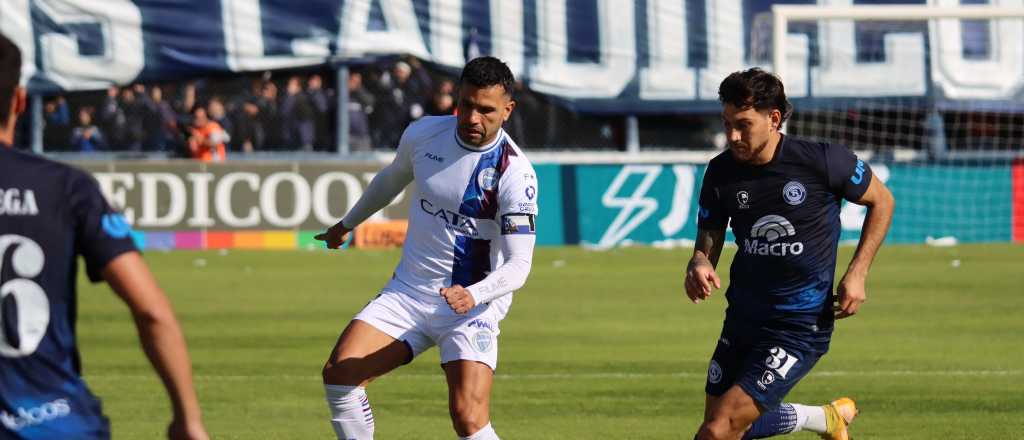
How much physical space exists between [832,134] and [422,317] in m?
19.0

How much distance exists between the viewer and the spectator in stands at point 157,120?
25.8m

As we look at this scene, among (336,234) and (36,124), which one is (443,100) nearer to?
(36,124)

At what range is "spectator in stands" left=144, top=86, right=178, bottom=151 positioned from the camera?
2580 centimetres

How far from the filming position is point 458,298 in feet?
23.4

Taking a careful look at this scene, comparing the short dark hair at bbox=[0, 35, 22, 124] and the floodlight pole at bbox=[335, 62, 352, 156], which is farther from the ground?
the short dark hair at bbox=[0, 35, 22, 124]

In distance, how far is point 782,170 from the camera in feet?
24.2

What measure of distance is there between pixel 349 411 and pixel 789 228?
2118 millimetres

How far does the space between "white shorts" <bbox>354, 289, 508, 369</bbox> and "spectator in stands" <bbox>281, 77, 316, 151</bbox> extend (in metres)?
17.7

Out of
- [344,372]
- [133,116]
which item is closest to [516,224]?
[344,372]

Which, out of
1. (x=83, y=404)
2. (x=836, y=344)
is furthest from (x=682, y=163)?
(x=83, y=404)

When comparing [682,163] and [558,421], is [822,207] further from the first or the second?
[682,163]

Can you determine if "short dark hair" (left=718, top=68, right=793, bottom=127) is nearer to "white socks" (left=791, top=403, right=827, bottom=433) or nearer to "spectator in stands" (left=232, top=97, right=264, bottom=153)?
"white socks" (left=791, top=403, right=827, bottom=433)

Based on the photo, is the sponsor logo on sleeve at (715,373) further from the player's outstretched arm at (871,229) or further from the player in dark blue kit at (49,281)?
the player in dark blue kit at (49,281)

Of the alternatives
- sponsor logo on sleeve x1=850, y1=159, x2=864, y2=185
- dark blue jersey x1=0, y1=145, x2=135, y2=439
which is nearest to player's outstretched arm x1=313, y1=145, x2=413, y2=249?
sponsor logo on sleeve x1=850, y1=159, x2=864, y2=185
